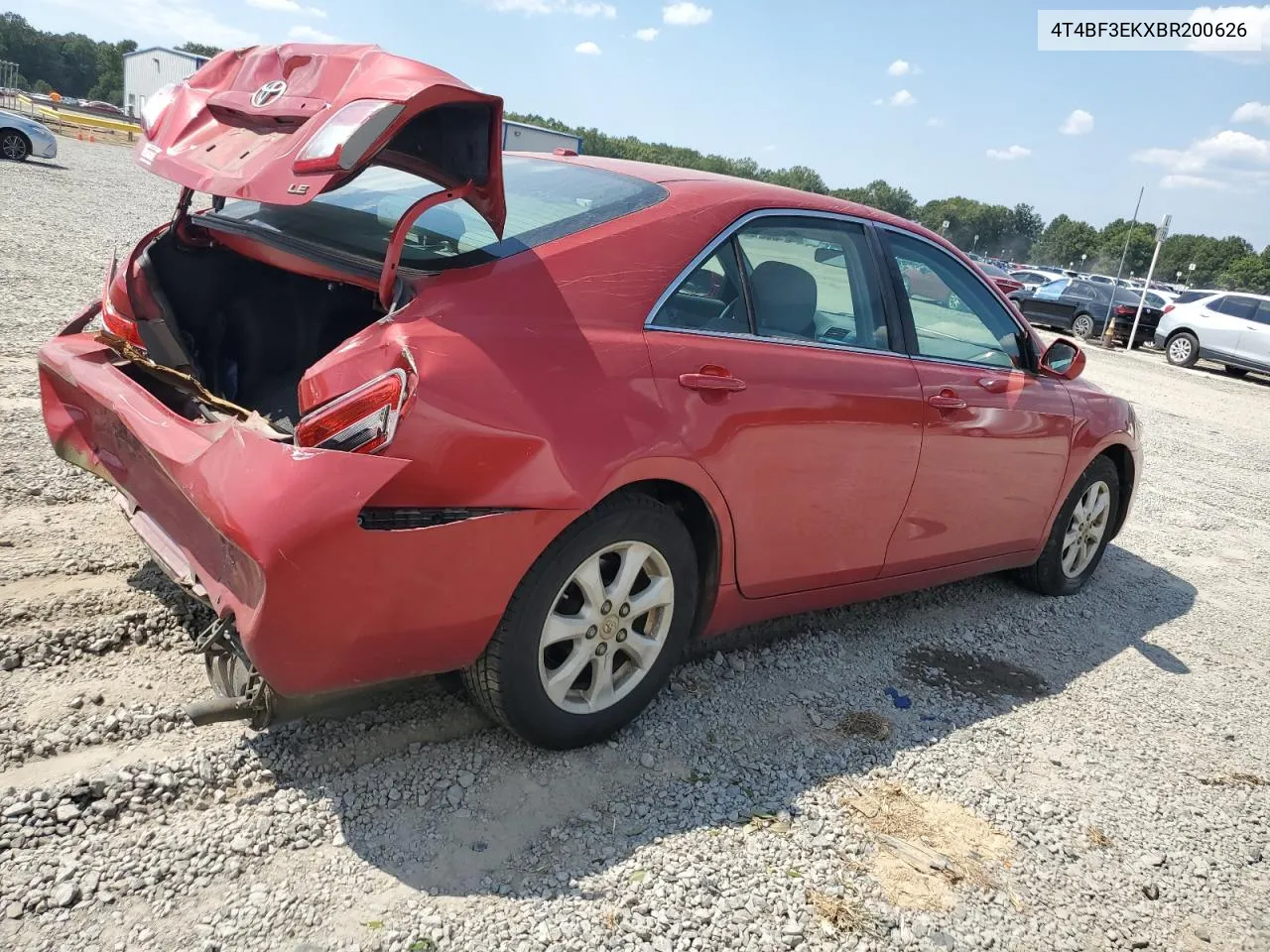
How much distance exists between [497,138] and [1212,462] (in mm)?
9463

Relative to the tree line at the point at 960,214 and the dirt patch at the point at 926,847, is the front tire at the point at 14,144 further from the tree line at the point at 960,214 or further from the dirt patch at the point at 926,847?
the tree line at the point at 960,214

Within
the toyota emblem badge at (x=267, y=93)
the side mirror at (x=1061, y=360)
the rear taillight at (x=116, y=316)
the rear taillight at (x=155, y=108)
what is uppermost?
the toyota emblem badge at (x=267, y=93)

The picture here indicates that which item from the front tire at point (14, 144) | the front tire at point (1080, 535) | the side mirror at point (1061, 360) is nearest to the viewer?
the side mirror at point (1061, 360)

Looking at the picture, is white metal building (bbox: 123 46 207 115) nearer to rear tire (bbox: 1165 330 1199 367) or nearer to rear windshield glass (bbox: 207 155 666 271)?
rear tire (bbox: 1165 330 1199 367)

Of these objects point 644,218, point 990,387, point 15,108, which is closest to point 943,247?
point 990,387

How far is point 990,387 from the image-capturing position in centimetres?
391

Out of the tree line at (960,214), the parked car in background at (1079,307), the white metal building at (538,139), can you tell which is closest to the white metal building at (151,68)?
the tree line at (960,214)

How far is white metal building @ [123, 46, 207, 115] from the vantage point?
66.6 meters

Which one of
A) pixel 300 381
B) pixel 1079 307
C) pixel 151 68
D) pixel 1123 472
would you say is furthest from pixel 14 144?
pixel 151 68

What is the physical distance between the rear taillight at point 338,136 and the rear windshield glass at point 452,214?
32cm

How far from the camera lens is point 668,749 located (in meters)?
3.00

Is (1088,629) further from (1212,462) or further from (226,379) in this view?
(1212,462)

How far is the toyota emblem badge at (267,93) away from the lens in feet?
8.50

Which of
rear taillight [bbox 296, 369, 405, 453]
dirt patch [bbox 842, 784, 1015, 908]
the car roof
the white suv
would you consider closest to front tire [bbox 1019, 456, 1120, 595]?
the car roof
